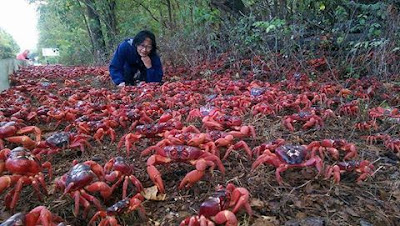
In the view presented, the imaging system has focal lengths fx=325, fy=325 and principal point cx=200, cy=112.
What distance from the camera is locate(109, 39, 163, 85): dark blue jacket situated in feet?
22.8

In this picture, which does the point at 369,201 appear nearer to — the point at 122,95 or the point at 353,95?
the point at 353,95

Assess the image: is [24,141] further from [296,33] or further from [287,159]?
[296,33]

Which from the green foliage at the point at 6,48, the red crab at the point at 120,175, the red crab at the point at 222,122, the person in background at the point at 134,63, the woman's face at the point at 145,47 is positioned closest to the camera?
the red crab at the point at 120,175

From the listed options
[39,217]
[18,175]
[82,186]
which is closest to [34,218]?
[39,217]

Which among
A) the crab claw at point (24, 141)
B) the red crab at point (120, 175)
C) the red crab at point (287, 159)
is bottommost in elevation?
the red crab at point (287, 159)

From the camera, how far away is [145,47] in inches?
260

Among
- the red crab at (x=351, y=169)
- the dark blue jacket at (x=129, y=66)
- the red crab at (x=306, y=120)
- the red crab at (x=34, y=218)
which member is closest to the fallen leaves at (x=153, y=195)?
the red crab at (x=34, y=218)

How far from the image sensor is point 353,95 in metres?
4.96

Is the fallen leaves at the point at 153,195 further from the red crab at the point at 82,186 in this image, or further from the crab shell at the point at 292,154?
the crab shell at the point at 292,154

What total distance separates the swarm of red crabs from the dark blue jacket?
84.0 inches

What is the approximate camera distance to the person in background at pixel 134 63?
6.78 metres

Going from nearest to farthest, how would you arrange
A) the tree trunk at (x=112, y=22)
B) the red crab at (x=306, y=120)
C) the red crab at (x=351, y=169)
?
the red crab at (x=351, y=169) < the red crab at (x=306, y=120) < the tree trunk at (x=112, y=22)

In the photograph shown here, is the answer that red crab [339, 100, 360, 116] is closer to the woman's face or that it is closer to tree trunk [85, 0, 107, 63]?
the woman's face

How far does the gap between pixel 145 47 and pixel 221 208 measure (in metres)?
5.23
